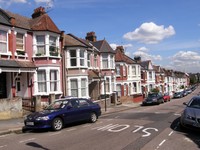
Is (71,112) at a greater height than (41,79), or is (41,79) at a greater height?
(41,79)

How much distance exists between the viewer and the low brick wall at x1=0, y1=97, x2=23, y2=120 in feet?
57.1

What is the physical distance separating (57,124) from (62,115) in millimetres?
542

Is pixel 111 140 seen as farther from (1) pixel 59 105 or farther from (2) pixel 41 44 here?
(2) pixel 41 44

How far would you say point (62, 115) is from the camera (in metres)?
13.8

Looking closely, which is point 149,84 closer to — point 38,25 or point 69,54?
point 69,54

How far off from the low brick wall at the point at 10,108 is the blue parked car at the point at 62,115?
4.18 m

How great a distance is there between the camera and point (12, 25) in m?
20.8

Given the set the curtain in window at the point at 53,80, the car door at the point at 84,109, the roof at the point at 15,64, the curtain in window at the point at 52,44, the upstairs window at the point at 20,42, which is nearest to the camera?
the car door at the point at 84,109

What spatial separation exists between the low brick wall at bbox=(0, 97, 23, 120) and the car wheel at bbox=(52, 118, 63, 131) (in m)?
5.48

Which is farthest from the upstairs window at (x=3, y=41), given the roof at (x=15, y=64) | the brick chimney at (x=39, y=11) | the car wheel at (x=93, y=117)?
the car wheel at (x=93, y=117)

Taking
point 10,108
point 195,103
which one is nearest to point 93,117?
point 10,108

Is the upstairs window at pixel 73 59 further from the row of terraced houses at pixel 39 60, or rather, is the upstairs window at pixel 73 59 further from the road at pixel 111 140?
the road at pixel 111 140

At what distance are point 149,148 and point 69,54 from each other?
61.5 ft

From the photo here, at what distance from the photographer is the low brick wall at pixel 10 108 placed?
1741 centimetres
